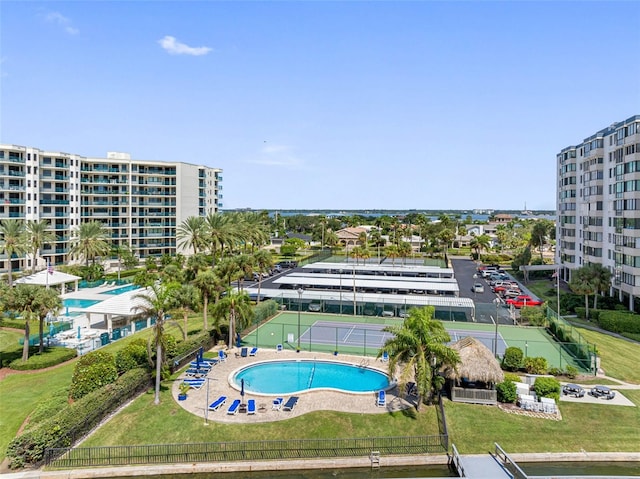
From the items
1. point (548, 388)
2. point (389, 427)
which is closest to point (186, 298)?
point (389, 427)

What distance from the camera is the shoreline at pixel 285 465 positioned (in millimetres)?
20911

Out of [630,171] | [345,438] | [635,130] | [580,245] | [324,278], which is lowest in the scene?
[345,438]

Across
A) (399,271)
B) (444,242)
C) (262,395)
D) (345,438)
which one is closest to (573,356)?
(345,438)

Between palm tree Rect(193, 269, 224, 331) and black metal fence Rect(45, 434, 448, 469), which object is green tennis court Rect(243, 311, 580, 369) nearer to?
palm tree Rect(193, 269, 224, 331)

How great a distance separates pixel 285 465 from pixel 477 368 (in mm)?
13121

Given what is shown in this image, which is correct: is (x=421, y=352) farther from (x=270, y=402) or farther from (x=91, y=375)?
(x=91, y=375)

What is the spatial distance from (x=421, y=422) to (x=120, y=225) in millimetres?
77494

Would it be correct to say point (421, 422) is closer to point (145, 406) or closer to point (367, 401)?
point (367, 401)

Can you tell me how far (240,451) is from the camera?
2234cm

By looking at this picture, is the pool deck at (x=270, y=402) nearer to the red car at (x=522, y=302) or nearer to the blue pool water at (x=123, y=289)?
the red car at (x=522, y=302)

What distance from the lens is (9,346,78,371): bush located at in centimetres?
3288

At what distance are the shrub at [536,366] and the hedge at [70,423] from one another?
2720 cm

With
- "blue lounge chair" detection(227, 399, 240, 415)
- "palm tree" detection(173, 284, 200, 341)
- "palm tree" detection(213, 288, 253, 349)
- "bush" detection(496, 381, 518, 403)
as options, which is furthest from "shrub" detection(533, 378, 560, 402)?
"palm tree" detection(173, 284, 200, 341)

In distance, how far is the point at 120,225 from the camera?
87.9 metres
